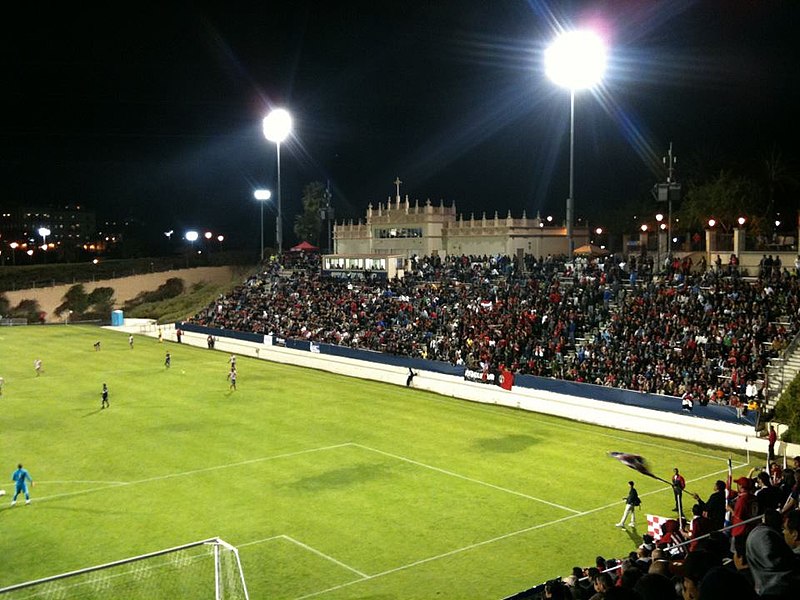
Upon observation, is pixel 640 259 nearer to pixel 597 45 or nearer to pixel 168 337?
pixel 597 45

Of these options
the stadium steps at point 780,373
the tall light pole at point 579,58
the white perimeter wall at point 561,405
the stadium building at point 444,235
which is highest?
the tall light pole at point 579,58

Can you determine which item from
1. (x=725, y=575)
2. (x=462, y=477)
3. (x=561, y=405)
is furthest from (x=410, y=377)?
(x=725, y=575)

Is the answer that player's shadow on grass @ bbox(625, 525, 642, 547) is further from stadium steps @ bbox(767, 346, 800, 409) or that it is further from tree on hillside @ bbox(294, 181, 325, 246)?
tree on hillside @ bbox(294, 181, 325, 246)

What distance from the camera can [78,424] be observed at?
108 ft

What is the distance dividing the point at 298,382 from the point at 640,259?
21213 mm

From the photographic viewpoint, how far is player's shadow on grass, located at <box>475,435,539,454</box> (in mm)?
28000

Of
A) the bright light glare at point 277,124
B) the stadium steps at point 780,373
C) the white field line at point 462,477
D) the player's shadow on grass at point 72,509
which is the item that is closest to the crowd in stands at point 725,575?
the white field line at point 462,477

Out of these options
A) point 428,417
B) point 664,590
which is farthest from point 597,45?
point 664,590

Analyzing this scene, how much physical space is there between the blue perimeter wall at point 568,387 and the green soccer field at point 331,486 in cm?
221

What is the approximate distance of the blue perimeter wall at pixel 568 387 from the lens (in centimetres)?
2928

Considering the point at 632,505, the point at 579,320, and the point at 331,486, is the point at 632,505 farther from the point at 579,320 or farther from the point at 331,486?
the point at 579,320

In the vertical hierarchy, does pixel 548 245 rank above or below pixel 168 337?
above

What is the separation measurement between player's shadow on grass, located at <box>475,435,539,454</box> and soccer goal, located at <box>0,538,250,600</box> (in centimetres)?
1346

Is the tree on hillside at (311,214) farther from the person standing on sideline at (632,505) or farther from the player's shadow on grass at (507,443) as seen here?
the person standing on sideline at (632,505)
